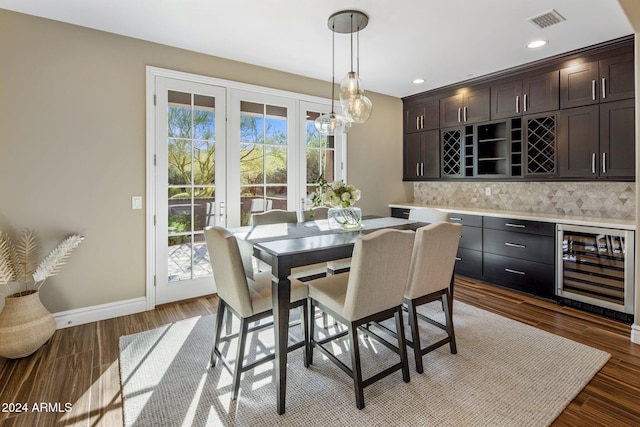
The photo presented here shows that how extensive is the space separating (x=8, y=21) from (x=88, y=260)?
6.92 feet

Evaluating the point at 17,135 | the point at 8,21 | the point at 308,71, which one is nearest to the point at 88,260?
the point at 17,135

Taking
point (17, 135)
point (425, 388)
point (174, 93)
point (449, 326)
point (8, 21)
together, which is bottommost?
point (425, 388)

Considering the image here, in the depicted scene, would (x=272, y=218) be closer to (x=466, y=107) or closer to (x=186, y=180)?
(x=186, y=180)

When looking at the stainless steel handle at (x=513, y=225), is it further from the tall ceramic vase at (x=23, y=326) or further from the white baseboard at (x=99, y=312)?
the tall ceramic vase at (x=23, y=326)

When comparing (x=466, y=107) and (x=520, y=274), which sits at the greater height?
(x=466, y=107)

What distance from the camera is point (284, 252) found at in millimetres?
1957

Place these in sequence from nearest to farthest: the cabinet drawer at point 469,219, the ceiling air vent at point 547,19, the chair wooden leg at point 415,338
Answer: the chair wooden leg at point 415,338 → the ceiling air vent at point 547,19 → the cabinet drawer at point 469,219

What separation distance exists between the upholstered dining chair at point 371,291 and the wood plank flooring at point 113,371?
1067 millimetres

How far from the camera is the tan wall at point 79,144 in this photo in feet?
9.04

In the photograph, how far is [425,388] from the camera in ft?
6.94

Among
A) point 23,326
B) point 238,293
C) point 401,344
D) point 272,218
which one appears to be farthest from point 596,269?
point 23,326

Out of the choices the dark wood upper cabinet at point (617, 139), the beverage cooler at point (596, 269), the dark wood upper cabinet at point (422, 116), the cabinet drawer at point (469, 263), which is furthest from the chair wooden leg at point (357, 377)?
the dark wood upper cabinet at point (422, 116)

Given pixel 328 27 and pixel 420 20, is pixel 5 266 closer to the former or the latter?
pixel 328 27

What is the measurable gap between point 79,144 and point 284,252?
7.93 ft
